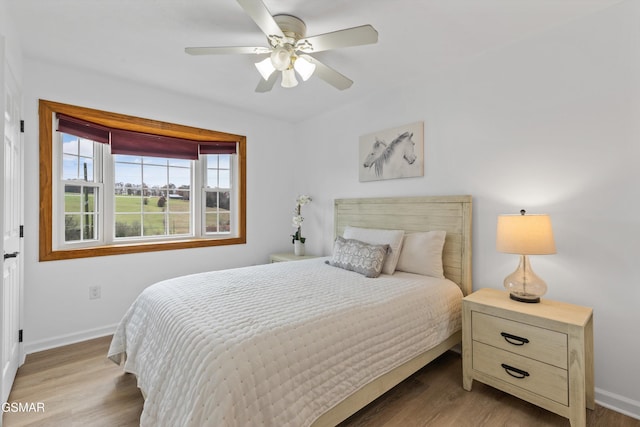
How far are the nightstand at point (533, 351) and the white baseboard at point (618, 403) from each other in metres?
0.13

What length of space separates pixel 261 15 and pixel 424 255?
2.07m

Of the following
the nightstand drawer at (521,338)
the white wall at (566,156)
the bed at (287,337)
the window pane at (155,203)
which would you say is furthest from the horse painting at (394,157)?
the window pane at (155,203)

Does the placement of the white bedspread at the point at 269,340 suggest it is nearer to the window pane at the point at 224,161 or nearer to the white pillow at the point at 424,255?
the white pillow at the point at 424,255

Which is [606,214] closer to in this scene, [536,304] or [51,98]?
[536,304]

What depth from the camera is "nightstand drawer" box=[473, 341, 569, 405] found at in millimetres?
1644

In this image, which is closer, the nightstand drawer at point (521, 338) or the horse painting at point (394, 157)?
the nightstand drawer at point (521, 338)

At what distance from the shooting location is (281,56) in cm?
185

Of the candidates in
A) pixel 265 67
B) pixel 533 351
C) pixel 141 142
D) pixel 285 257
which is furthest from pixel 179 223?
pixel 533 351

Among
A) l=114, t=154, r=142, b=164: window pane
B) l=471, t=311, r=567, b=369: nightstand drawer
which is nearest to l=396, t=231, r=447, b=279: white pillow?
l=471, t=311, r=567, b=369: nightstand drawer

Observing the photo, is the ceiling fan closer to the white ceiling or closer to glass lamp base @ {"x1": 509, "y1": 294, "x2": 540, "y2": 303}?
the white ceiling

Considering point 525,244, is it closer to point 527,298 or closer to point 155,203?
point 527,298

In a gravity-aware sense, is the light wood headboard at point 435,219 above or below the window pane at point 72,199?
below

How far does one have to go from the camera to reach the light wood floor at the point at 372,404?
5.59ft

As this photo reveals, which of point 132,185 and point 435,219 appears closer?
point 435,219
